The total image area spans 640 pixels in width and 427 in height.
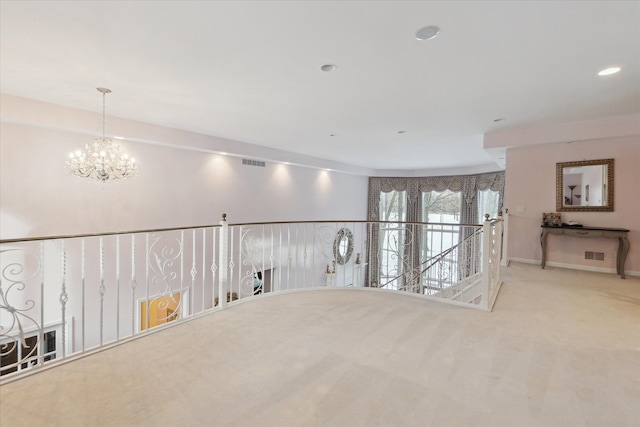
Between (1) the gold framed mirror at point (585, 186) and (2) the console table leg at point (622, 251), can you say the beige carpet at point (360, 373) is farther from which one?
(1) the gold framed mirror at point (585, 186)

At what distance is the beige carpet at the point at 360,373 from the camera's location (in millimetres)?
1642

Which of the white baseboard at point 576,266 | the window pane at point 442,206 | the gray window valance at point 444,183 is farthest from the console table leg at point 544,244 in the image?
the window pane at point 442,206

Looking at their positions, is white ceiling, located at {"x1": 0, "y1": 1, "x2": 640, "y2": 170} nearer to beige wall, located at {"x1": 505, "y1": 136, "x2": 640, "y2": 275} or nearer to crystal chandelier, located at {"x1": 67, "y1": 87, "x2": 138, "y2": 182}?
crystal chandelier, located at {"x1": 67, "y1": 87, "x2": 138, "y2": 182}

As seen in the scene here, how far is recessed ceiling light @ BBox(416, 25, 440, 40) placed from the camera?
7.27 feet

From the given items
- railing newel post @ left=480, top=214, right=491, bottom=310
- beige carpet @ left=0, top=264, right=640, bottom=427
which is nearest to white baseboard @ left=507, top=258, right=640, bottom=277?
beige carpet @ left=0, top=264, right=640, bottom=427

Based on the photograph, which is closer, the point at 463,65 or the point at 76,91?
the point at 463,65

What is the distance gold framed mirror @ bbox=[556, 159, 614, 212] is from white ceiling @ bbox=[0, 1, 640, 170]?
89 cm

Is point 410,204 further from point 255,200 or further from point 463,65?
point 463,65

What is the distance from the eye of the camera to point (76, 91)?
3.55m

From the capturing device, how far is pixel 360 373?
2.04 metres

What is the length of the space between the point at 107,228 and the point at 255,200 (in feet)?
10.3

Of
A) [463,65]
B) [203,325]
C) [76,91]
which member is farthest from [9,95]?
[463,65]

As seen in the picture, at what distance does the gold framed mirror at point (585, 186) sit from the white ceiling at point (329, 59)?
89cm

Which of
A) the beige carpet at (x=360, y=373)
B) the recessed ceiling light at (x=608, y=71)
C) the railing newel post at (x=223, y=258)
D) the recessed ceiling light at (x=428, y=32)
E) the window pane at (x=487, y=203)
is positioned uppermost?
the recessed ceiling light at (x=608, y=71)
